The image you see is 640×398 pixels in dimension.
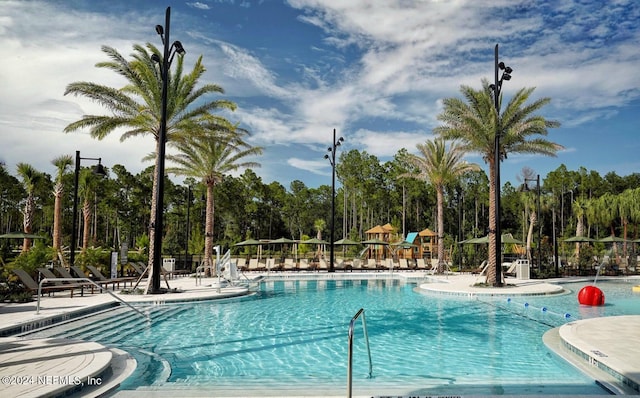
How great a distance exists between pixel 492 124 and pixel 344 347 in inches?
509

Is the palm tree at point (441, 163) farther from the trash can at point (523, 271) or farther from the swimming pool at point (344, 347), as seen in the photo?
the swimming pool at point (344, 347)

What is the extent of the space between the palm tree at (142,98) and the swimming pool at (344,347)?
6329mm

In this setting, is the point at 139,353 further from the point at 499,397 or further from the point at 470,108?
the point at 470,108

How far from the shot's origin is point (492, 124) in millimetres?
17656

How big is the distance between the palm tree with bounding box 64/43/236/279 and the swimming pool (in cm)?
633

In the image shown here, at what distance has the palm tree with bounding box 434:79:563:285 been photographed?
58.6ft

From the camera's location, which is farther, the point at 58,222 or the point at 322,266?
the point at 322,266

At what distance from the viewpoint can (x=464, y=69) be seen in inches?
883

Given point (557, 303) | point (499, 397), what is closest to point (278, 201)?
point (557, 303)

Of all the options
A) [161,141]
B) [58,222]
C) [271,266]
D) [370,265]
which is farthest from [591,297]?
[58,222]

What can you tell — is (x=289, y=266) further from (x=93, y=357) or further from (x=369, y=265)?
(x=93, y=357)

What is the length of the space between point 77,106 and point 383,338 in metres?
15.2

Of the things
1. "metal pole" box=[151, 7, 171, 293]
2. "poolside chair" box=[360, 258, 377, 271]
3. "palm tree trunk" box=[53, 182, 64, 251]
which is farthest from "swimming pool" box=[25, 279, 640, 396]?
"palm tree trunk" box=[53, 182, 64, 251]

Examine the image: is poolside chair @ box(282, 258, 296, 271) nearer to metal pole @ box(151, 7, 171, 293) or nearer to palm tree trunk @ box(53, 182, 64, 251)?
palm tree trunk @ box(53, 182, 64, 251)
